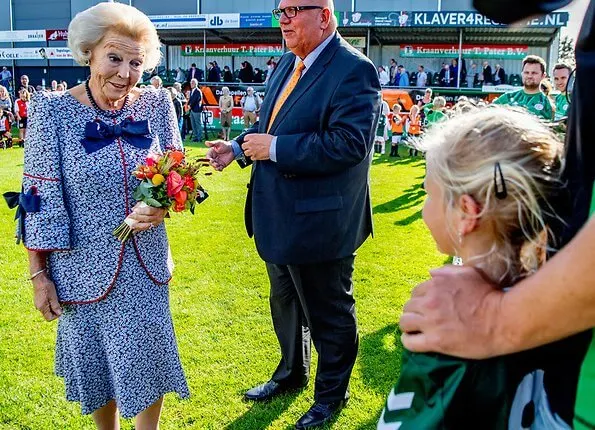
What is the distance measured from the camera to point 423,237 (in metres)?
7.91

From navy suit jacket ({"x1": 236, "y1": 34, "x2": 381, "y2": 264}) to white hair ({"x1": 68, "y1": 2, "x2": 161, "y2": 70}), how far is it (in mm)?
883

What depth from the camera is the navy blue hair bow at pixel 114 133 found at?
262 cm

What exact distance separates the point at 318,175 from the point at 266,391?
1482 millimetres

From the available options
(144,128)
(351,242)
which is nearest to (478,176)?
(144,128)

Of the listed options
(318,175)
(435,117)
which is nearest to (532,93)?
(435,117)

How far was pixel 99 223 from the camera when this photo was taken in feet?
8.73

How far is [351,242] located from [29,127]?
1750 millimetres

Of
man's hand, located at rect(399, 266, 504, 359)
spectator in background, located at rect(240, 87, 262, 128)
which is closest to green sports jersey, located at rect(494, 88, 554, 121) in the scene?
man's hand, located at rect(399, 266, 504, 359)

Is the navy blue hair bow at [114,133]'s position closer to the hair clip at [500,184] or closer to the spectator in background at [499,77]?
the hair clip at [500,184]

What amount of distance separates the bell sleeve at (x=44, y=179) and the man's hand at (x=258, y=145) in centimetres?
99

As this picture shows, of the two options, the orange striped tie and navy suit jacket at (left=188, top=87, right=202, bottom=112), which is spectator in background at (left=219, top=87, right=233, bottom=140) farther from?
the orange striped tie

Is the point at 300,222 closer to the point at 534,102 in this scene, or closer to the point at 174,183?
the point at 174,183

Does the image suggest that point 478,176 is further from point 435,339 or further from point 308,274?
point 308,274

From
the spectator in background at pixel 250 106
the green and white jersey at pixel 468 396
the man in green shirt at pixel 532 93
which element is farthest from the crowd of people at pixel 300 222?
the spectator in background at pixel 250 106
